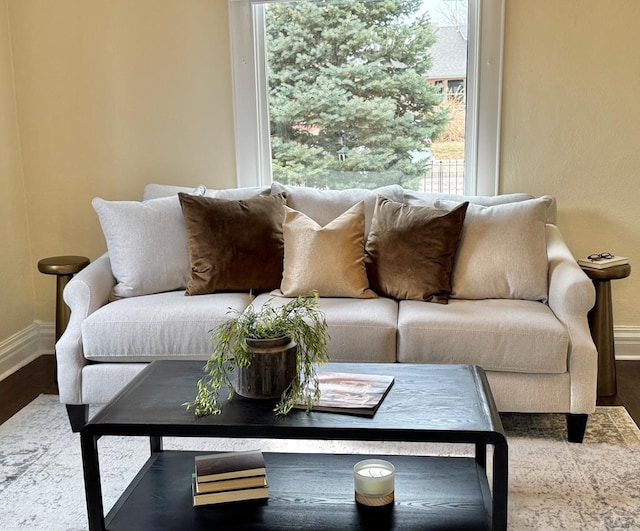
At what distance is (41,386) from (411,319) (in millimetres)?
1955

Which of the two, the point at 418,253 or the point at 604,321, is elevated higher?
the point at 418,253

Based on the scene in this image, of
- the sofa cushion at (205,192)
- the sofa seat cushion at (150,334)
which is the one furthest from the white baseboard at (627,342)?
the sofa seat cushion at (150,334)

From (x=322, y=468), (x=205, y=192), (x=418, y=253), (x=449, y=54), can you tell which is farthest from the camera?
(x=449, y=54)

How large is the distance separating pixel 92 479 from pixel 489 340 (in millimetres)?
1551

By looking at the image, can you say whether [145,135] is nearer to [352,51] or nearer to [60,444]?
[352,51]

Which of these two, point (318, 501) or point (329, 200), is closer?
point (318, 501)

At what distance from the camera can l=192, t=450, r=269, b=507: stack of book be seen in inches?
84.8

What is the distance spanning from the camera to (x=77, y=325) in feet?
10.2

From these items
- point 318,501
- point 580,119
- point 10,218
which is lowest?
point 318,501

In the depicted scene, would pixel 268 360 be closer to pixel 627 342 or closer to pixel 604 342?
pixel 604 342

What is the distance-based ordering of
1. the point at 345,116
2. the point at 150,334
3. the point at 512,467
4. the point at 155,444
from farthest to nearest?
the point at 345,116 < the point at 150,334 < the point at 512,467 < the point at 155,444

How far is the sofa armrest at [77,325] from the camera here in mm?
3062

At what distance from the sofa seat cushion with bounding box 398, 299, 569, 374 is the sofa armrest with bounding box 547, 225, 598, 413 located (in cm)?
4

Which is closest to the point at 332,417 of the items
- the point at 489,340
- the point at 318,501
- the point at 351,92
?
the point at 318,501
